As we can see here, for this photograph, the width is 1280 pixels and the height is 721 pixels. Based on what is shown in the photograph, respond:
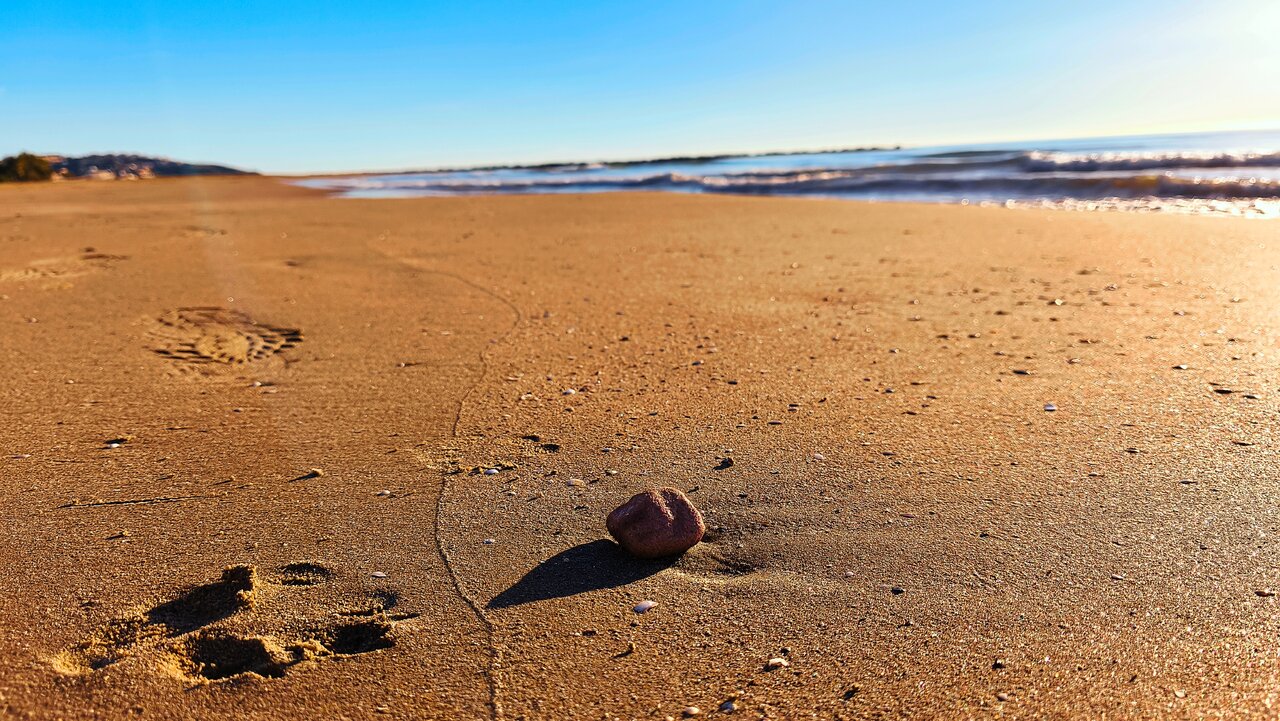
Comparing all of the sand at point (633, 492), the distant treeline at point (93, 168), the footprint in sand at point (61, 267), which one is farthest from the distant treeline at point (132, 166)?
the sand at point (633, 492)

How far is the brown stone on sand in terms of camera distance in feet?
6.41

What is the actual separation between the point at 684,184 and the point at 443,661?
22.3 m

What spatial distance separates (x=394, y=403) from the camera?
3061mm

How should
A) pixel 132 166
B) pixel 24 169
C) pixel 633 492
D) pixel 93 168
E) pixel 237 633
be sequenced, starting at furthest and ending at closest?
pixel 132 166, pixel 93 168, pixel 24 169, pixel 633 492, pixel 237 633

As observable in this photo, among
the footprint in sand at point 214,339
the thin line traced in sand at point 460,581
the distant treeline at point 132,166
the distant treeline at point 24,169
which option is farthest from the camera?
the distant treeline at point 132,166

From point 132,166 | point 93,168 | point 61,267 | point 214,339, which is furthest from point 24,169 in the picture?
point 214,339

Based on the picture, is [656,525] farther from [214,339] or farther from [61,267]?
[61,267]

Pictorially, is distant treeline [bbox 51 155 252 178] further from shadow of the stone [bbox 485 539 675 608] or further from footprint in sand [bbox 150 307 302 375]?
shadow of the stone [bbox 485 539 675 608]

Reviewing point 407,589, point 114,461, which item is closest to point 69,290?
point 114,461

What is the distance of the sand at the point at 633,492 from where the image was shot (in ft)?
5.11

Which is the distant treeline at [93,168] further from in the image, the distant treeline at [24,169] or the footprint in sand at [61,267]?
the footprint in sand at [61,267]

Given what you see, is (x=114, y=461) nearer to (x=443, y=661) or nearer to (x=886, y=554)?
(x=443, y=661)

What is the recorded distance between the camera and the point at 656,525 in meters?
1.96

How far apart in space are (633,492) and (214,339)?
2.54 m
